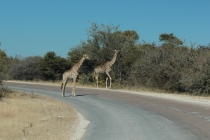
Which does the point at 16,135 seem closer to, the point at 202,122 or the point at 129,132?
the point at 129,132

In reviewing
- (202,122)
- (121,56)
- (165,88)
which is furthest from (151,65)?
(202,122)

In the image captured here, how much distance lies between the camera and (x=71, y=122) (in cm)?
1341

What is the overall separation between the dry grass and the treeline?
31.7 feet

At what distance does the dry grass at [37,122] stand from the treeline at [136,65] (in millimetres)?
9651

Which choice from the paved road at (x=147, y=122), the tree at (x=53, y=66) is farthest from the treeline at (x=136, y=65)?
the paved road at (x=147, y=122)

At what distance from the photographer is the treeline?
25.8 metres

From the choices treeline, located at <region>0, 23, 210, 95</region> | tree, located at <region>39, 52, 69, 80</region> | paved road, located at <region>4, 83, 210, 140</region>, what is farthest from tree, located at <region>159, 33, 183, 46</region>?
paved road, located at <region>4, 83, 210, 140</region>

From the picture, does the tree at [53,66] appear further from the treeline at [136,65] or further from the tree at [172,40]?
the tree at [172,40]

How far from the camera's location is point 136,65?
105 feet

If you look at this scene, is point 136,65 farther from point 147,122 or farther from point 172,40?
point 147,122

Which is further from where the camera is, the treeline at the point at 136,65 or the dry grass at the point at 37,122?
the treeline at the point at 136,65

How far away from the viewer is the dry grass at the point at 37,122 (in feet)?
36.5

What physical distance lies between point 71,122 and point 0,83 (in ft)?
46.8

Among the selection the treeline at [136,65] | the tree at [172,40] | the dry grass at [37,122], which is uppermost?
the tree at [172,40]
